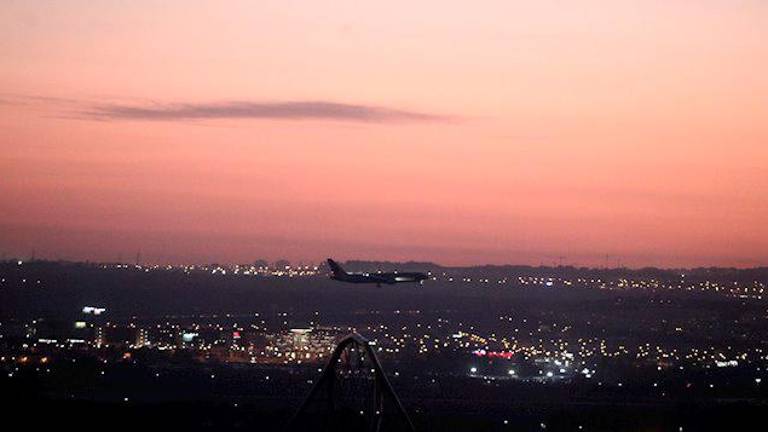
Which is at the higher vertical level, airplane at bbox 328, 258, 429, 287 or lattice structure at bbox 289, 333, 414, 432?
airplane at bbox 328, 258, 429, 287

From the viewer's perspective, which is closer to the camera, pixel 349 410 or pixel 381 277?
pixel 349 410

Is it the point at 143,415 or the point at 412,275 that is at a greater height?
the point at 412,275

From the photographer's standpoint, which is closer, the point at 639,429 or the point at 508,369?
the point at 639,429

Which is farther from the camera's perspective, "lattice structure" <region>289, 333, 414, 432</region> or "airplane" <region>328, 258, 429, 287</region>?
"airplane" <region>328, 258, 429, 287</region>

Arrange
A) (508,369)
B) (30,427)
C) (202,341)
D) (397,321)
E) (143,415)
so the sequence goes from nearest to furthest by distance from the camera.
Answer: (30,427), (143,415), (508,369), (202,341), (397,321)

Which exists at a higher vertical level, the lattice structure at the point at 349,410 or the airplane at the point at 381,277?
the airplane at the point at 381,277

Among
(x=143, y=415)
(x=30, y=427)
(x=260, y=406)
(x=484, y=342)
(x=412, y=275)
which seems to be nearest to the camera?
(x=30, y=427)

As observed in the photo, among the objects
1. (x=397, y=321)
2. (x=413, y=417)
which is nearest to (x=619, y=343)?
(x=397, y=321)

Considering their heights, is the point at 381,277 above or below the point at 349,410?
above

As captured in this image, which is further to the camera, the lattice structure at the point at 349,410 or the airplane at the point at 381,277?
the airplane at the point at 381,277

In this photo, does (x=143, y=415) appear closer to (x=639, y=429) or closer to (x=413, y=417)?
(x=413, y=417)
